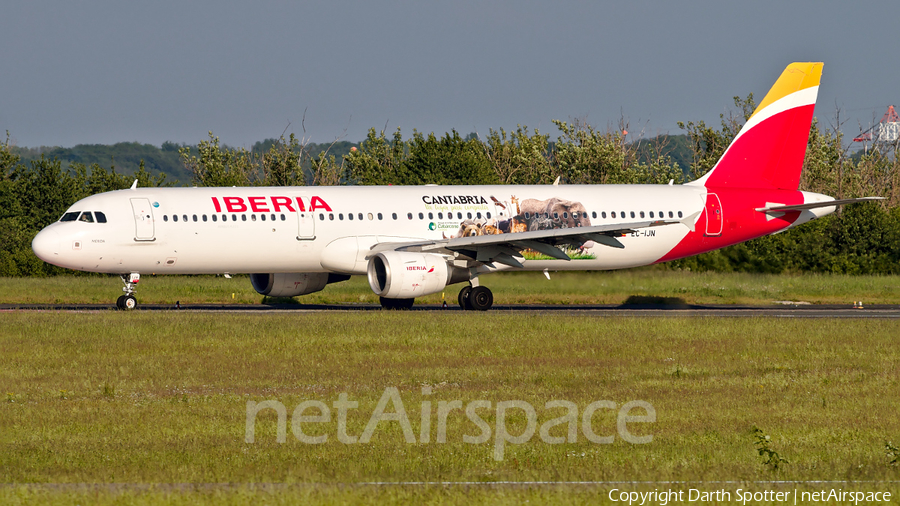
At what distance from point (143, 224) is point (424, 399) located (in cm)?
1624

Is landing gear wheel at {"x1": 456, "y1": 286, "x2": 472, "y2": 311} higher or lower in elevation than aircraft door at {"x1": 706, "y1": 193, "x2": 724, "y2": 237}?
lower

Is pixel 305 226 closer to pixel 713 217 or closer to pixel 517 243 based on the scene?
pixel 517 243

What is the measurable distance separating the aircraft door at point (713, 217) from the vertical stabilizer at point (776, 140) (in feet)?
Answer: 3.66

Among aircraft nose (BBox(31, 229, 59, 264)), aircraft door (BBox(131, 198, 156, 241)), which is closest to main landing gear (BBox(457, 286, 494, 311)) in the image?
aircraft door (BBox(131, 198, 156, 241))

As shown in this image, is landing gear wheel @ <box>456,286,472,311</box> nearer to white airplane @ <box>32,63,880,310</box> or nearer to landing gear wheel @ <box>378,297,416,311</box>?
white airplane @ <box>32,63,880,310</box>

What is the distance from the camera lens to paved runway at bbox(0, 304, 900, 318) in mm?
28875

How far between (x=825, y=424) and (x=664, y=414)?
5.92ft

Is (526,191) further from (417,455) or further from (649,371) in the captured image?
(417,455)

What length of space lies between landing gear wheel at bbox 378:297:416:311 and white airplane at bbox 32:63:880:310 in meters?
0.03

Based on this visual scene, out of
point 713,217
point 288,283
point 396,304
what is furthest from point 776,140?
point 288,283

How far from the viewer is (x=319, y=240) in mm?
28984

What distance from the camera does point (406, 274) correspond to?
87.9ft

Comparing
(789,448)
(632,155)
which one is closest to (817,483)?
(789,448)

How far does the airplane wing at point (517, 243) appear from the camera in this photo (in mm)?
27844
